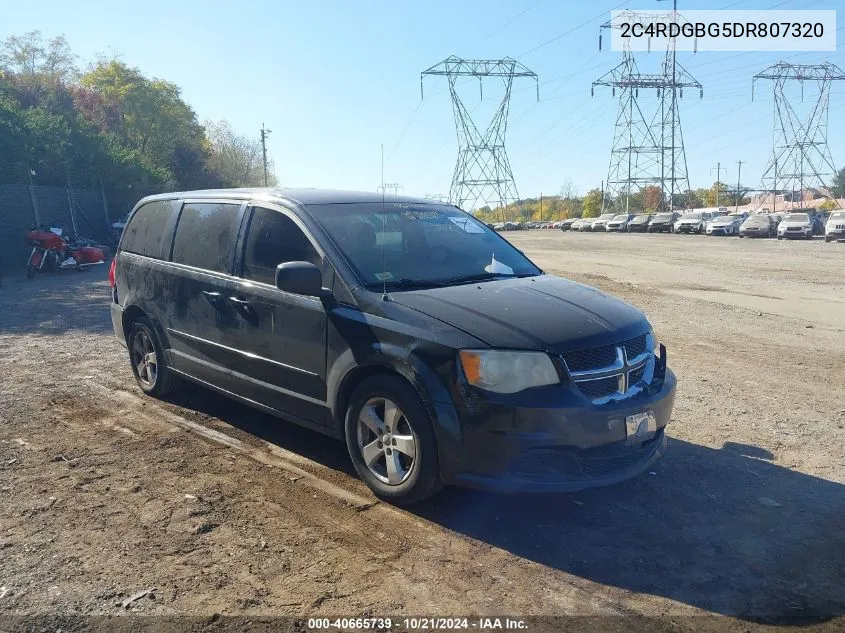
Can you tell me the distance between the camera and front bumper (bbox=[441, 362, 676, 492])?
142 inches

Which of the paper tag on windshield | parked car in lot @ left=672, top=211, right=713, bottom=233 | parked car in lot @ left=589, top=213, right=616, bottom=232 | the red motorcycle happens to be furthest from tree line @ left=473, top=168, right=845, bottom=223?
the paper tag on windshield

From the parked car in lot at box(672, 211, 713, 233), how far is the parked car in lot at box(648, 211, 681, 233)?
2.29 m

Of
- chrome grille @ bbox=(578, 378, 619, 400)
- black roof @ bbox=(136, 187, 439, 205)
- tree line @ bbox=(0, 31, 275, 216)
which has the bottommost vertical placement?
chrome grille @ bbox=(578, 378, 619, 400)

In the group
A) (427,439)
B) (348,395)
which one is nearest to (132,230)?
(348,395)

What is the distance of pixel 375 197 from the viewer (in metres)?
5.39

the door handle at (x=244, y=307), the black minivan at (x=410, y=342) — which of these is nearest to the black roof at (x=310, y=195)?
the black minivan at (x=410, y=342)

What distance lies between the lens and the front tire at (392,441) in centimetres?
383

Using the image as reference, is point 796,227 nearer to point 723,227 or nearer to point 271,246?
point 723,227

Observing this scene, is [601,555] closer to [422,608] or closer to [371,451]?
[422,608]

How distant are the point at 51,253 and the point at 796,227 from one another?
1512 inches

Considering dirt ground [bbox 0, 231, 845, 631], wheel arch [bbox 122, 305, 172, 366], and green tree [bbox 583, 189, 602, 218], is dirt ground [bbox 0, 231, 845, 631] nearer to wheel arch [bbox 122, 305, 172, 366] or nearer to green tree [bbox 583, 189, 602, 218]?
wheel arch [bbox 122, 305, 172, 366]

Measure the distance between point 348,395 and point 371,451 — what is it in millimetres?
384

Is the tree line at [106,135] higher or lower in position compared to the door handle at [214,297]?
higher

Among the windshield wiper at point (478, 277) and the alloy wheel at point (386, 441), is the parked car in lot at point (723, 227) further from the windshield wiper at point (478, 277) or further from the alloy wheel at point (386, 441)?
the alloy wheel at point (386, 441)
